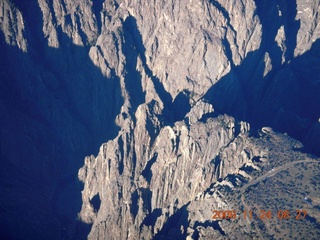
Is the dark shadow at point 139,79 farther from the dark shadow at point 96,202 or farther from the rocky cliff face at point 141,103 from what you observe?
the dark shadow at point 96,202

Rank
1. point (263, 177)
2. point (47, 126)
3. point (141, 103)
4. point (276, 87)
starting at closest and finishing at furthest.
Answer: point (263, 177)
point (47, 126)
point (141, 103)
point (276, 87)

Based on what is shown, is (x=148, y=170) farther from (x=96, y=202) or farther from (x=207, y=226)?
(x=207, y=226)

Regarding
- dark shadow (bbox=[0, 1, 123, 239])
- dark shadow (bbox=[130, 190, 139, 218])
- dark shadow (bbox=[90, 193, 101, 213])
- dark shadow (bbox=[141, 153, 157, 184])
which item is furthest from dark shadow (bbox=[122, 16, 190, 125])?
dark shadow (bbox=[90, 193, 101, 213])

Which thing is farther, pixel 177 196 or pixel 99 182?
pixel 99 182

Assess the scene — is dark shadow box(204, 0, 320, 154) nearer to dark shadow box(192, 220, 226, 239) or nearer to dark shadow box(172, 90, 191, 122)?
dark shadow box(172, 90, 191, 122)

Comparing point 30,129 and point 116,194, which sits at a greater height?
point 30,129

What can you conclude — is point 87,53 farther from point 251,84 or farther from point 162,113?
point 251,84

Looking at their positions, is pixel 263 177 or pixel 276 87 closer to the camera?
pixel 263 177

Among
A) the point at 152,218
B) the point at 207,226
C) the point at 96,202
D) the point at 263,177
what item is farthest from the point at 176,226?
the point at 96,202

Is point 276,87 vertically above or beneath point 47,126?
beneath

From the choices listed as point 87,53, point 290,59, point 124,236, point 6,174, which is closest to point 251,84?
point 290,59
